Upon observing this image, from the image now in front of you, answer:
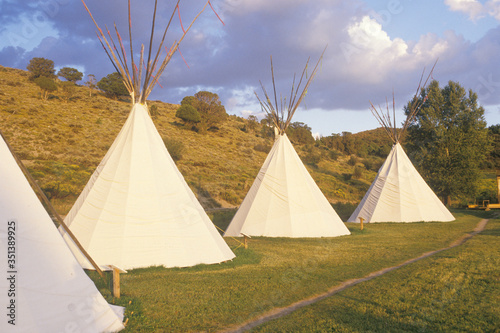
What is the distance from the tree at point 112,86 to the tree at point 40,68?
4.70 meters

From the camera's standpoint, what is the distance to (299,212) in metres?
11.8

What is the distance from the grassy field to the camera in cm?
416

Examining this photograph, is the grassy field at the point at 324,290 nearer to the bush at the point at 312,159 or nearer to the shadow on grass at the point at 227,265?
the shadow on grass at the point at 227,265

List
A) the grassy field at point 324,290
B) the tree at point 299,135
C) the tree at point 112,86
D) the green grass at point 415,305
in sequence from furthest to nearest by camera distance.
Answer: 1. the tree at point 299,135
2. the tree at point 112,86
3. the grassy field at point 324,290
4. the green grass at point 415,305

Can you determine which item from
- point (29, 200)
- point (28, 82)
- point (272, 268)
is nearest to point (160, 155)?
point (272, 268)

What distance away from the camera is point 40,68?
126 ft

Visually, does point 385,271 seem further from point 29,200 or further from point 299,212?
point 29,200

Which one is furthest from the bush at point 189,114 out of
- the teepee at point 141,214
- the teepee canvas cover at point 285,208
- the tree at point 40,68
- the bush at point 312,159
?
the teepee at point 141,214

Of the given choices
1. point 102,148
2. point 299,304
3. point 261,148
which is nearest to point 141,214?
→ point 299,304

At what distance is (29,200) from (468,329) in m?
4.55

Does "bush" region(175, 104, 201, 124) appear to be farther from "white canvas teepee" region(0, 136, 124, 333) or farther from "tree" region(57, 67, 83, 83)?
"white canvas teepee" region(0, 136, 124, 333)

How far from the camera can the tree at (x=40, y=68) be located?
1503 inches

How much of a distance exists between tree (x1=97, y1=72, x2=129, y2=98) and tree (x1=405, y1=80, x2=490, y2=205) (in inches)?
1171

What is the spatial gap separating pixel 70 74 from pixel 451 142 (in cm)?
3897
